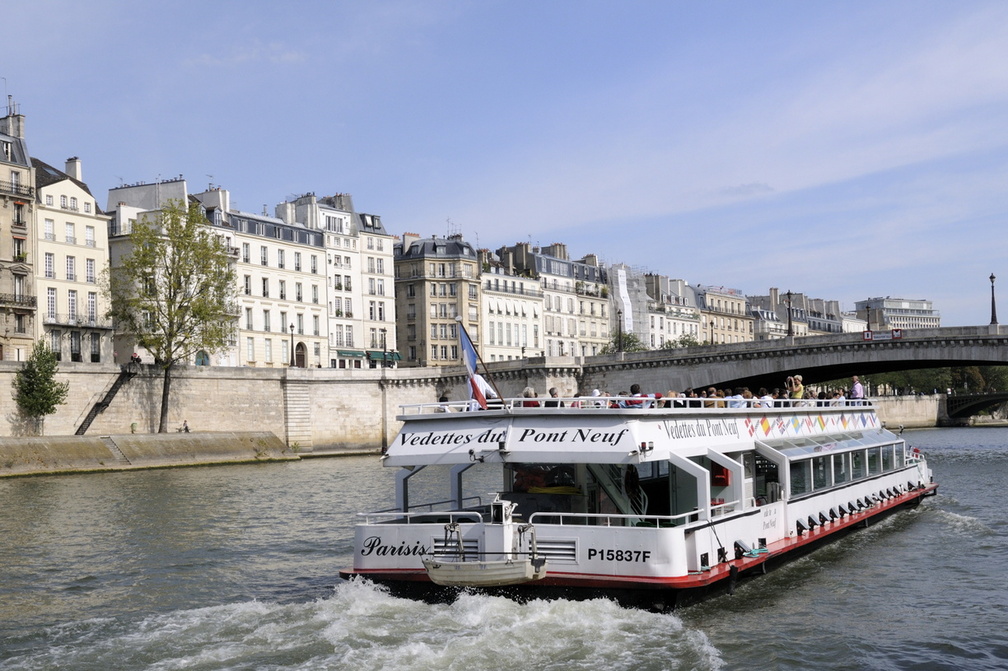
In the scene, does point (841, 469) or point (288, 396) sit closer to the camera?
point (841, 469)

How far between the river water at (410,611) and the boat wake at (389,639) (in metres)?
0.03

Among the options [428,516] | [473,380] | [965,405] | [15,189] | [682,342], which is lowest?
[965,405]

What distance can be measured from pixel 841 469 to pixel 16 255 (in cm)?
4792

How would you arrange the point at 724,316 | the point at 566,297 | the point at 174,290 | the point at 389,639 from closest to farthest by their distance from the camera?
the point at 389,639 → the point at 174,290 → the point at 566,297 → the point at 724,316

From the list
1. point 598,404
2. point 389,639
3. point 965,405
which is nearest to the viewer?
point 389,639

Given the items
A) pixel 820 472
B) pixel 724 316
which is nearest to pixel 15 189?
pixel 820 472

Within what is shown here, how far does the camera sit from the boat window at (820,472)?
22719 millimetres

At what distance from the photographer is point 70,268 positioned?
6438 cm

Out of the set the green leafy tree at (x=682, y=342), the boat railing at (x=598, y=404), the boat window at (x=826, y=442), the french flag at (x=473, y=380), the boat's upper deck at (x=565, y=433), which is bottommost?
the boat window at (x=826, y=442)

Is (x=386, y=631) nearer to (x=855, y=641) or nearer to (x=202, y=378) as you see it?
(x=855, y=641)

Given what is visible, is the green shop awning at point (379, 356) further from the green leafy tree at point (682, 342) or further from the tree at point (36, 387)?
the green leafy tree at point (682, 342)

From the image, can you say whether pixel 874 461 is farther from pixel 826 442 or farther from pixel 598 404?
pixel 598 404

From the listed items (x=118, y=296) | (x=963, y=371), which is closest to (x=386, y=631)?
(x=118, y=296)

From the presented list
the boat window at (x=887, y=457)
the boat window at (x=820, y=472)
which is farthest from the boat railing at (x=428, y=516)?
the boat window at (x=887, y=457)
